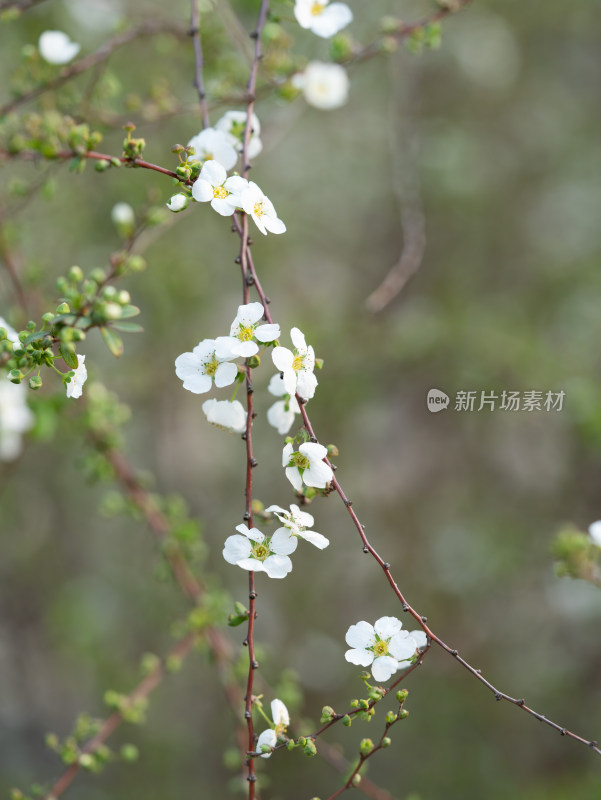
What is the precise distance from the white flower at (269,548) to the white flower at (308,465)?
0.27 ft

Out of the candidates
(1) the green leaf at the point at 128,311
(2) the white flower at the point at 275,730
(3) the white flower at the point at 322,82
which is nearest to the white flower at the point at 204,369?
(1) the green leaf at the point at 128,311

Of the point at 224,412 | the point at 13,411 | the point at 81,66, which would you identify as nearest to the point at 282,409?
the point at 224,412

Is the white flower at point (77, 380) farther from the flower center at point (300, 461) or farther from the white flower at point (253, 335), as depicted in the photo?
the flower center at point (300, 461)

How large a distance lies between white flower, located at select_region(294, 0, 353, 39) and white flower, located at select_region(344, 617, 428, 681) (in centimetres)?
115

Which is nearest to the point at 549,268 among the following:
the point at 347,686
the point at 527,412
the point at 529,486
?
the point at 527,412

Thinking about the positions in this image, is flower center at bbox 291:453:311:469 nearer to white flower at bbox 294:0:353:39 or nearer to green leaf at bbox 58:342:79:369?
green leaf at bbox 58:342:79:369

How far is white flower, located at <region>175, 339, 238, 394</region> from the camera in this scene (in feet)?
3.37

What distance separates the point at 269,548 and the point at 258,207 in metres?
0.51

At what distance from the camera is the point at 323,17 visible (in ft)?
4.73

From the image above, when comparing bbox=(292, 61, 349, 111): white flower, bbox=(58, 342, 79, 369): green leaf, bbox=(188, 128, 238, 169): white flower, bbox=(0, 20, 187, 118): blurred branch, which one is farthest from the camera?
bbox=(292, 61, 349, 111): white flower

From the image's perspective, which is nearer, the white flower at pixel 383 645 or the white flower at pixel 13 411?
the white flower at pixel 383 645

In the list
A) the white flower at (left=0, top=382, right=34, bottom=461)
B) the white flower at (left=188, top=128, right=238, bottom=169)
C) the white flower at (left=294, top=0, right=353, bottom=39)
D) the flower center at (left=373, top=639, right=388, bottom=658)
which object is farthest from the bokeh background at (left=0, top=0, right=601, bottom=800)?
the flower center at (left=373, top=639, right=388, bottom=658)

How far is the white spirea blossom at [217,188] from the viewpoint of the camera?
3.21 ft

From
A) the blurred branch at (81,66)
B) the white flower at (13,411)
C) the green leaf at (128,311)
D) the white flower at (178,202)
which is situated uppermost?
the blurred branch at (81,66)
